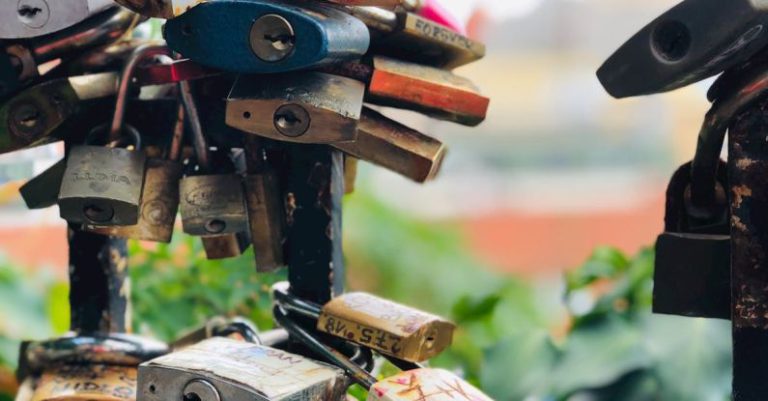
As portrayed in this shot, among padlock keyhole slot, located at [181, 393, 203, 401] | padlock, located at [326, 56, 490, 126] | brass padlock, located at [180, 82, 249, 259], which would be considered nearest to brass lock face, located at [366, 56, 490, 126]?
padlock, located at [326, 56, 490, 126]

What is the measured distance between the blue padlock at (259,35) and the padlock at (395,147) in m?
0.07

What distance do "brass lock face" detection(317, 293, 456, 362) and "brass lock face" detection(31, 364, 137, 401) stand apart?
0.14 m

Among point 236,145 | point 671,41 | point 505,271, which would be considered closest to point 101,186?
point 236,145

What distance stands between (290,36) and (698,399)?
1.70 feet

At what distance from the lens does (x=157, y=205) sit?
62 cm

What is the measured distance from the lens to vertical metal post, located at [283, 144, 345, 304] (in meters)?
0.63

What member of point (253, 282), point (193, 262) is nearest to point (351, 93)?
point (253, 282)

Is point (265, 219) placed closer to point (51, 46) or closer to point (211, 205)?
point (211, 205)

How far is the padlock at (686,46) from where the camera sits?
51 centimetres

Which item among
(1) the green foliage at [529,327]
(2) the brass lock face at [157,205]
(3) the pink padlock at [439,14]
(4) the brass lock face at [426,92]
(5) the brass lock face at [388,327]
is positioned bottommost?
(1) the green foliage at [529,327]

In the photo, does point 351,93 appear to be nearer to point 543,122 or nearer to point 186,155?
point 186,155

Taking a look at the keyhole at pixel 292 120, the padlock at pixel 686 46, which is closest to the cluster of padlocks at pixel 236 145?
the keyhole at pixel 292 120

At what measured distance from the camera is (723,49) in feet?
1.71

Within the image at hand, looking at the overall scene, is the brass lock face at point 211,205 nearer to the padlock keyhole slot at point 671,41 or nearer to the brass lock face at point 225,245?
the brass lock face at point 225,245
